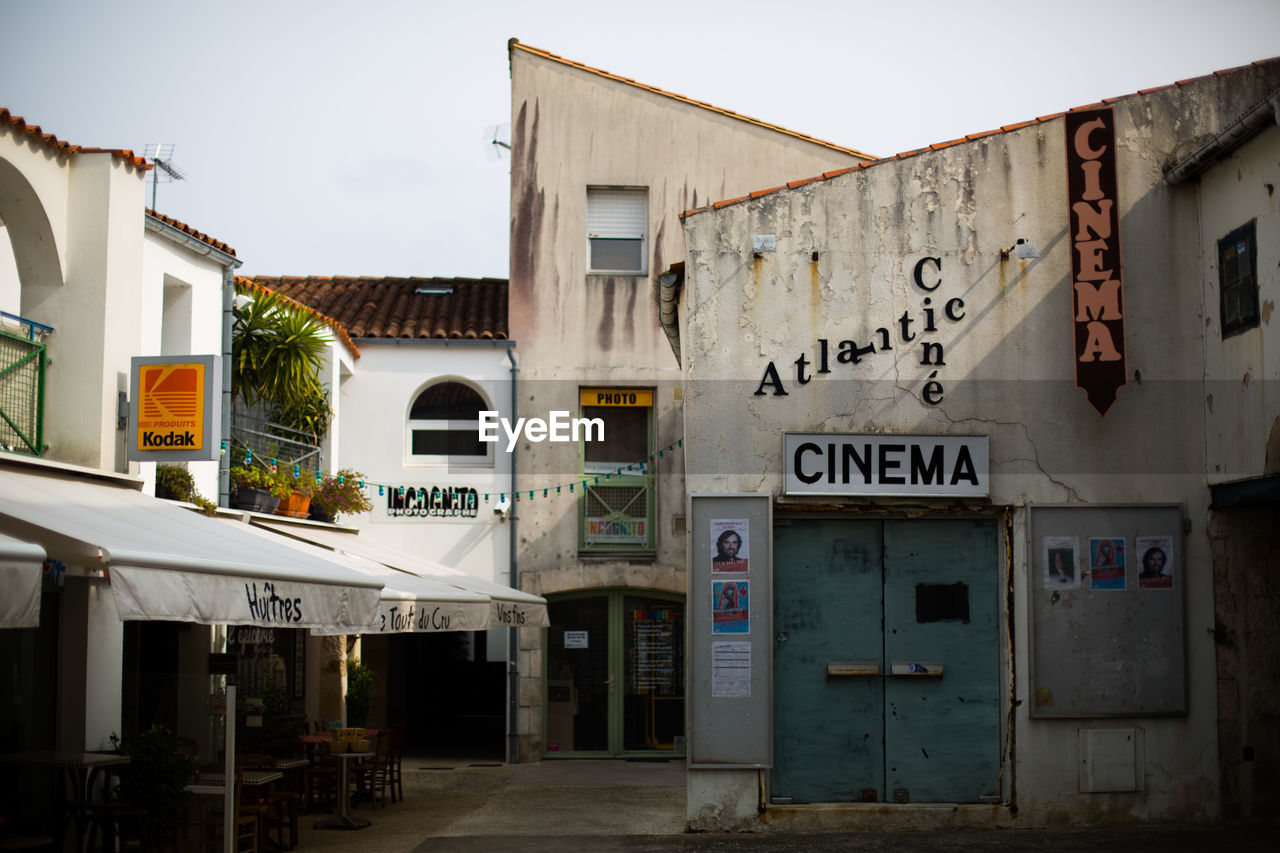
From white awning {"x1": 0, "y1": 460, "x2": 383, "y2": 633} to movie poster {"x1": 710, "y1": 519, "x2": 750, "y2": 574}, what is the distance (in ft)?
10.6

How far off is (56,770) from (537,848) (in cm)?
391

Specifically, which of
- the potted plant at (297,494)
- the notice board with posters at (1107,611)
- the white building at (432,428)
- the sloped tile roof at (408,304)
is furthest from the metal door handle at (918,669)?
the sloped tile roof at (408,304)

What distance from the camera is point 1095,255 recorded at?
11.5 meters

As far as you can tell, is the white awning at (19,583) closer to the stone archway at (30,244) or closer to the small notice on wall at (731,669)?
the stone archway at (30,244)

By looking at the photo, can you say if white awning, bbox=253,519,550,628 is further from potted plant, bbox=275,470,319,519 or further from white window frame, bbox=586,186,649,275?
white window frame, bbox=586,186,649,275

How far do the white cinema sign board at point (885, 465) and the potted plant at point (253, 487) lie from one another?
6.72 meters

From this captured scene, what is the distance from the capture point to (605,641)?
62.5ft

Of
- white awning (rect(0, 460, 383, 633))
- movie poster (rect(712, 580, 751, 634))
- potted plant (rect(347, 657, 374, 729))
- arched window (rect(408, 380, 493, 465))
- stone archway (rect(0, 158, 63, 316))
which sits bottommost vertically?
potted plant (rect(347, 657, 374, 729))

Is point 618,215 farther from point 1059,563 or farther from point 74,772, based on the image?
point 74,772

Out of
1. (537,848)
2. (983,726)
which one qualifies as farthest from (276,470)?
(983,726)

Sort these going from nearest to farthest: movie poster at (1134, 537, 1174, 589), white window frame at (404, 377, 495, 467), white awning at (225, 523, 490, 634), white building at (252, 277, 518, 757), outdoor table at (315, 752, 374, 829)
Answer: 1. white awning at (225, 523, 490, 634)
2. movie poster at (1134, 537, 1174, 589)
3. outdoor table at (315, 752, 374, 829)
4. white building at (252, 277, 518, 757)
5. white window frame at (404, 377, 495, 467)

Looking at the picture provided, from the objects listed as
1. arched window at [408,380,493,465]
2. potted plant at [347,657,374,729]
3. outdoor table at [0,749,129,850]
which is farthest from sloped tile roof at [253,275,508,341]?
outdoor table at [0,749,129,850]

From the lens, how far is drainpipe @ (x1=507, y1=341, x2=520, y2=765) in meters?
18.6

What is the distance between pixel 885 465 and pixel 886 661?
5.70 feet
